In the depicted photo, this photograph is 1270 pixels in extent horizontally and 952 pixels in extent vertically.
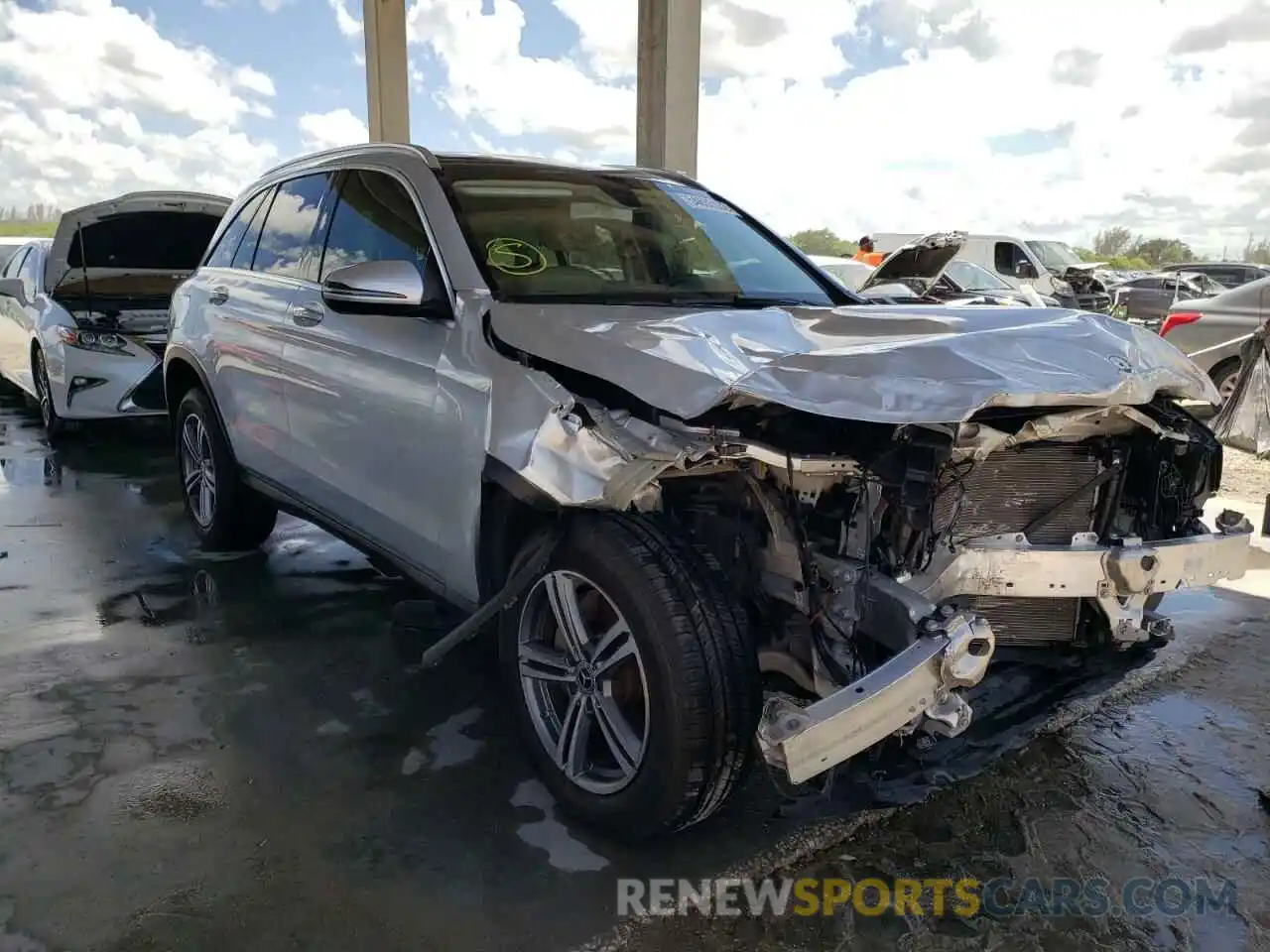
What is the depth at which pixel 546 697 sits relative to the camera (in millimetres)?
2861

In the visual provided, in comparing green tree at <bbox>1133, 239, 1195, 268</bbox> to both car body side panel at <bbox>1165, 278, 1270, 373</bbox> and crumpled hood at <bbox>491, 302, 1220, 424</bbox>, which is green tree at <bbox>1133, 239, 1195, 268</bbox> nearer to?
car body side panel at <bbox>1165, 278, 1270, 373</bbox>

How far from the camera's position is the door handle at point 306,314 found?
3.76 m

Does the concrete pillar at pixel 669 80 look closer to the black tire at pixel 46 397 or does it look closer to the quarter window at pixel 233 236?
the quarter window at pixel 233 236

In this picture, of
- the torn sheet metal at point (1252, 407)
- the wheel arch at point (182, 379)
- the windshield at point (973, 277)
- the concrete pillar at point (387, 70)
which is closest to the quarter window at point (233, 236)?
the wheel arch at point (182, 379)

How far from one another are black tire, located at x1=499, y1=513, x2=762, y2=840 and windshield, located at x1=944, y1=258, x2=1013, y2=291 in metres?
12.1

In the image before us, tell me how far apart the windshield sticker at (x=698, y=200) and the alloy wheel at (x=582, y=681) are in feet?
6.62

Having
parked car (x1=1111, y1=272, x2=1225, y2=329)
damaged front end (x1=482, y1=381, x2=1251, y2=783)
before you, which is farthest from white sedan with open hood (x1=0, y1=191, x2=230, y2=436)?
parked car (x1=1111, y1=272, x2=1225, y2=329)

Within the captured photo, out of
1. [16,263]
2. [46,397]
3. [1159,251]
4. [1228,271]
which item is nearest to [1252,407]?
[46,397]

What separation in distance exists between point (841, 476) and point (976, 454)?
32 centimetres

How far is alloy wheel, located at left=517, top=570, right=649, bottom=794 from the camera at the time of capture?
8.45 feet

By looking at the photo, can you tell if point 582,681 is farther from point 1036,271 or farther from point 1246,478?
point 1036,271

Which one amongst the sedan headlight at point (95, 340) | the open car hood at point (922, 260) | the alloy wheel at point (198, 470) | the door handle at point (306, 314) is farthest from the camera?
the open car hood at point (922, 260)

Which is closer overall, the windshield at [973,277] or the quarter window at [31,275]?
the quarter window at [31,275]

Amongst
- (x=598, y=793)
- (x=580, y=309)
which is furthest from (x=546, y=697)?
(x=580, y=309)
